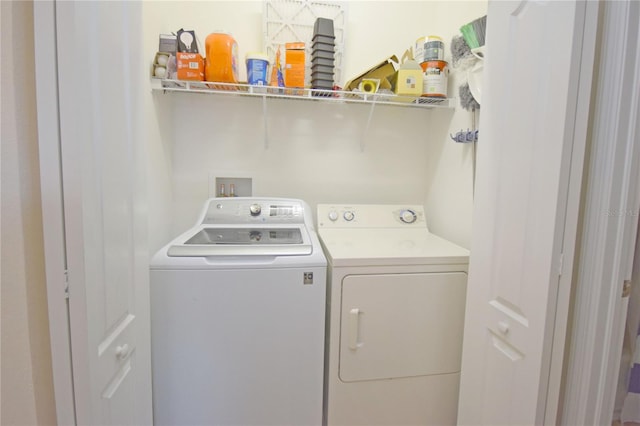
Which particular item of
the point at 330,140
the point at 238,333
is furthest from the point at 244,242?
the point at 330,140

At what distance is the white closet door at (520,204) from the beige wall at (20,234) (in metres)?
1.19

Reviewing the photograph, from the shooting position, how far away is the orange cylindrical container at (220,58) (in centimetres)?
159

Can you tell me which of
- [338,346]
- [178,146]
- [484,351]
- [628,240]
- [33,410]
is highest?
[178,146]

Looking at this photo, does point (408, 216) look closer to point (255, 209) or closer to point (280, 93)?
point (255, 209)

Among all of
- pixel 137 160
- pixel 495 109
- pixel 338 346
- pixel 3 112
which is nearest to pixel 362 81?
pixel 495 109

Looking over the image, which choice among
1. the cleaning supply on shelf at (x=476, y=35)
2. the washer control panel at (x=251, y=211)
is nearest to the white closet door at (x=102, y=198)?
the washer control panel at (x=251, y=211)

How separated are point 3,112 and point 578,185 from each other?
4.17 ft

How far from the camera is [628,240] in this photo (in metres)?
0.81

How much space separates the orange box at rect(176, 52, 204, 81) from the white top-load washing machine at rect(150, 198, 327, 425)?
842mm

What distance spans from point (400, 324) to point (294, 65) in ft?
4.65

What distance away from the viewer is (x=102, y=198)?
0.75 meters

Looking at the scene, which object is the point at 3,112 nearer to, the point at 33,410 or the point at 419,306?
the point at 33,410

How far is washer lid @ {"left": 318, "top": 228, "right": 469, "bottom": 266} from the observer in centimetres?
142

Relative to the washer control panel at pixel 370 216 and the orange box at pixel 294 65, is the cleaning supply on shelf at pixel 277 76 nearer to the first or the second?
the orange box at pixel 294 65
